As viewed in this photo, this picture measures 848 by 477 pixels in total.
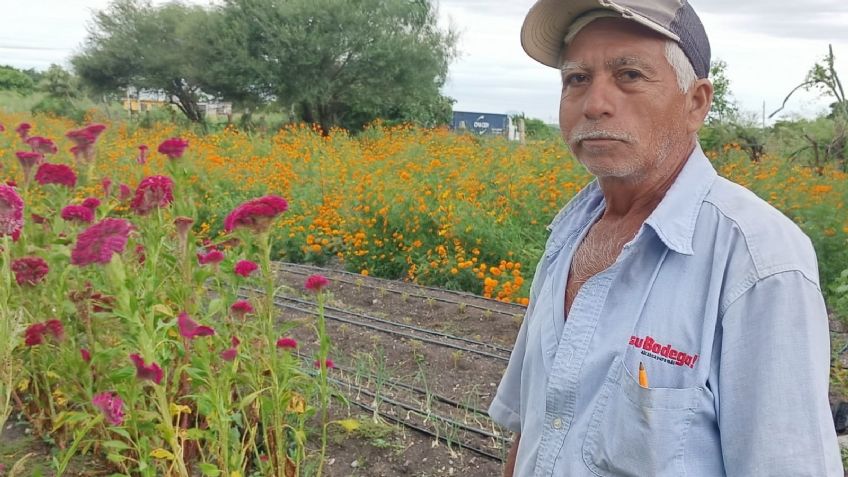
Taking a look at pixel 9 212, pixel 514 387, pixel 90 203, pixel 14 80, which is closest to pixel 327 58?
pixel 90 203

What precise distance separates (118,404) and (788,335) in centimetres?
177

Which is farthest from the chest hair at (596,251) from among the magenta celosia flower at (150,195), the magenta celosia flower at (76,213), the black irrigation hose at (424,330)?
the black irrigation hose at (424,330)

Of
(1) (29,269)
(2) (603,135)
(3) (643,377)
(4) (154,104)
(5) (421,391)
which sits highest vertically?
(4) (154,104)

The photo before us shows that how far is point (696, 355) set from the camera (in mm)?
1158

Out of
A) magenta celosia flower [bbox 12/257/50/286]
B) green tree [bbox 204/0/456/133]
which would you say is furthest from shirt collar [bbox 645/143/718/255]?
green tree [bbox 204/0/456/133]

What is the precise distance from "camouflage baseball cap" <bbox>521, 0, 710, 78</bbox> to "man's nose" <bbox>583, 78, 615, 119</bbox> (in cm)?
13

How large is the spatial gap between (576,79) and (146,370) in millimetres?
1368

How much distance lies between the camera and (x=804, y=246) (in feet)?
3.69

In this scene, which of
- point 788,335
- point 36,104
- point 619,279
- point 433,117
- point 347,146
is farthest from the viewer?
point 36,104

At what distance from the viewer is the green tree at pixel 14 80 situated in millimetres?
40294

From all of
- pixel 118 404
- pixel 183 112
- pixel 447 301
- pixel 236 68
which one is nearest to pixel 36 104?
pixel 183 112

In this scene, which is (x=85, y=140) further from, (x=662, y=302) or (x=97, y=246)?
(x=662, y=302)

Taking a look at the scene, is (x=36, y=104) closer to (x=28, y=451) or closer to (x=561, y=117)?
(x=28, y=451)

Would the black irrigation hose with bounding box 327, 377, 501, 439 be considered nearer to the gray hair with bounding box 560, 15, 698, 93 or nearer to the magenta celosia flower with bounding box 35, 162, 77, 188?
the magenta celosia flower with bounding box 35, 162, 77, 188
